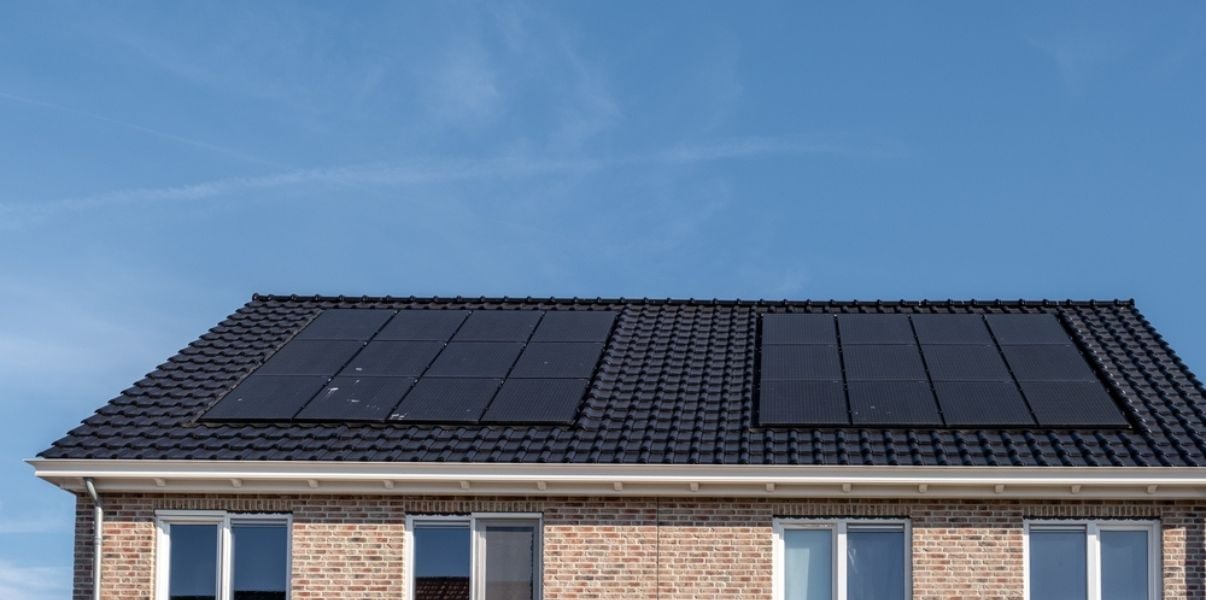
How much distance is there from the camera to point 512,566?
19812 millimetres

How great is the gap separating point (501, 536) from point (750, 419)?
3.29 meters

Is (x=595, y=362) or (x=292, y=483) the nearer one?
(x=292, y=483)

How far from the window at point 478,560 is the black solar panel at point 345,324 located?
469cm

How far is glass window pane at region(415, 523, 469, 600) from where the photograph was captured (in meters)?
19.8

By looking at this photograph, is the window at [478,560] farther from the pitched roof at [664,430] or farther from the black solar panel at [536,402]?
the black solar panel at [536,402]

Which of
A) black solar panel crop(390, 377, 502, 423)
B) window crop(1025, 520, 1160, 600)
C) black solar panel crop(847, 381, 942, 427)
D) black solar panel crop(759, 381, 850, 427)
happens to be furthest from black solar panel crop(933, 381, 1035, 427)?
black solar panel crop(390, 377, 502, 423)

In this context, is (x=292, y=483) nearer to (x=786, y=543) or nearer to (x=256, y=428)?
(x=256, y=428)

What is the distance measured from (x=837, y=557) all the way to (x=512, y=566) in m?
3.70

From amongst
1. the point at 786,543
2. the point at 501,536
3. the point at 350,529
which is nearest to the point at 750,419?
the point at 786,543

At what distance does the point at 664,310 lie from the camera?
25.3m

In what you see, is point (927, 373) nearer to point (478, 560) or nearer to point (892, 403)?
point (892, 403)

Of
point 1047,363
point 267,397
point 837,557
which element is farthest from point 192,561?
point 1047,363

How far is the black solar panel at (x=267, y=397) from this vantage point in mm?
20984

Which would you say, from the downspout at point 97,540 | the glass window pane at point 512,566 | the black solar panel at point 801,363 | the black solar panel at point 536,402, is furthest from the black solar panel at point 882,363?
the downspout at point 97,540
